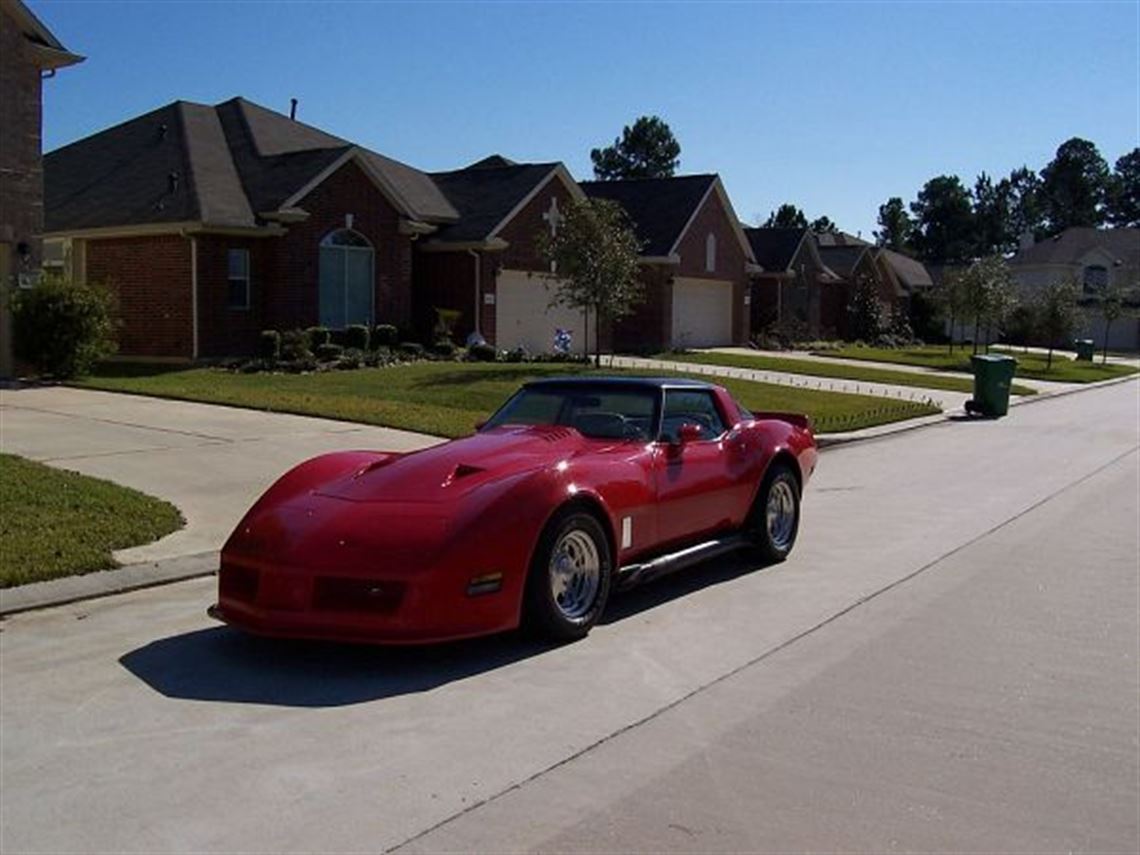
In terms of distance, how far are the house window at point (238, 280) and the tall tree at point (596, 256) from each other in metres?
6.47

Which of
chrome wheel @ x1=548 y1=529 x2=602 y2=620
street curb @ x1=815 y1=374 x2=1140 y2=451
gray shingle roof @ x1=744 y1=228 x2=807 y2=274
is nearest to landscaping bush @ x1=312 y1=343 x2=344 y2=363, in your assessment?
street curb @ x1=815 y1=374 x2=1140 y2=451

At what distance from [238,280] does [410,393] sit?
24.1 feet

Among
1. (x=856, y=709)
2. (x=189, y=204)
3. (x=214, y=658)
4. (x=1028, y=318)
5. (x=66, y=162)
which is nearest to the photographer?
(x=856, y=709)

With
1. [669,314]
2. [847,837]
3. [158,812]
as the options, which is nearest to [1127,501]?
[847,837]

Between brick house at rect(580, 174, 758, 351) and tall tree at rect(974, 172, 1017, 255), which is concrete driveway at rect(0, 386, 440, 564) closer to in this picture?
brick house at rect(580, 174, 758, 351)

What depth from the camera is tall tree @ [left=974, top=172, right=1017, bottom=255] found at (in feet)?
418

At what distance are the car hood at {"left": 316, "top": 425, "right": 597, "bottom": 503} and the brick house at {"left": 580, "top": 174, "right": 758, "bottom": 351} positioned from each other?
30.8 meters

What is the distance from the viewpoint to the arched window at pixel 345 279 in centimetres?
2684

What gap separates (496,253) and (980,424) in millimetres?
13514

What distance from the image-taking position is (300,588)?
18.9ft

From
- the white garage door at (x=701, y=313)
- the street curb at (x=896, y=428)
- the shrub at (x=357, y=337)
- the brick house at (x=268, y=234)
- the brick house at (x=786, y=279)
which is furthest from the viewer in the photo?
the brick house at (x=786, y=279)

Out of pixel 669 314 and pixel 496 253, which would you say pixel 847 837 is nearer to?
pixel 496 253

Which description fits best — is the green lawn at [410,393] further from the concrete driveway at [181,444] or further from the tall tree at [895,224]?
A: the tall tree at [895,224]

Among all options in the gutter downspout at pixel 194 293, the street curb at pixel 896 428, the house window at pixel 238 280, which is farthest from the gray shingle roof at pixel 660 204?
the gutter downspout at pixel 194 293
